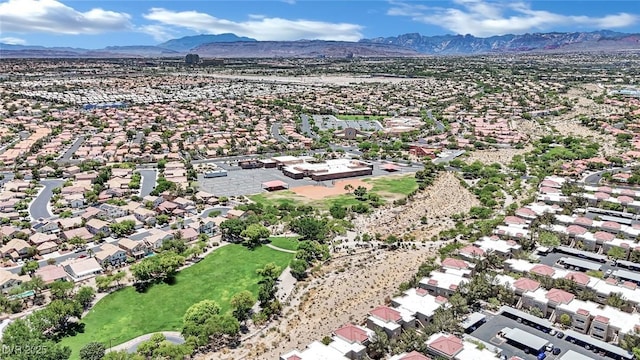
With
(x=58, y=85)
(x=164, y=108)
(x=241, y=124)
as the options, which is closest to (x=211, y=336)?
(x=241, y=124)

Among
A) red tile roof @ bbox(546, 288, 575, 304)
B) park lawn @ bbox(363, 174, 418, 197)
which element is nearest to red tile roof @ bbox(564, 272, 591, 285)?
red tile roof @ bbox(546, 288, 575, 304)

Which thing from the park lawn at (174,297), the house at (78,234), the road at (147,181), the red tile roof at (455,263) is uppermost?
the red tile roof at (455,263)

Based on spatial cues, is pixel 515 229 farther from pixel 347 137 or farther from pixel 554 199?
pixel 347 137

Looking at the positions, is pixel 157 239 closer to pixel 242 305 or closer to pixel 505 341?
pixel 242 305

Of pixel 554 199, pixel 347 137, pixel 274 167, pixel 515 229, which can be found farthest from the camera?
pixel 347 137

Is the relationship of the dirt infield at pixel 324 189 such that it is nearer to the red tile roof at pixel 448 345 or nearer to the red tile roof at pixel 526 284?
the red tile roof at pixel 526 284

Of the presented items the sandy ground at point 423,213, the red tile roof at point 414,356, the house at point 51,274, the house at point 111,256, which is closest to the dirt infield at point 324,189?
the sandy ground at point 423,213

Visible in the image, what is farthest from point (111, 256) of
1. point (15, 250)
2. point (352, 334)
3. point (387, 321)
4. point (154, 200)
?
point (387, 321)
